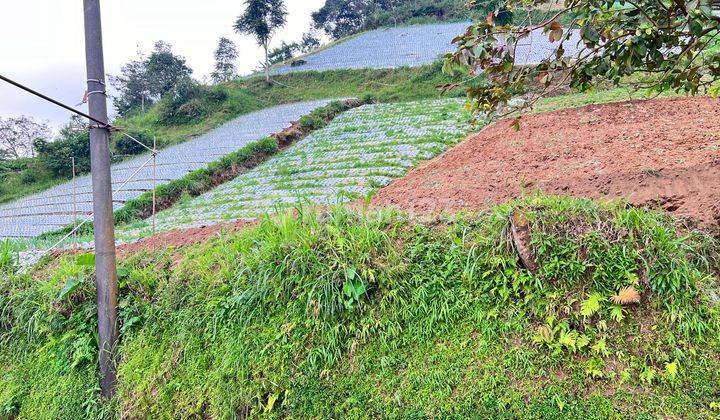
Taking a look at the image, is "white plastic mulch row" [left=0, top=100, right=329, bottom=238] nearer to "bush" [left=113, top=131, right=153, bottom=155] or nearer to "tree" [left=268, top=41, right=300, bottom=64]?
"bush" [left=113, top=131, right=153, bottom=155]

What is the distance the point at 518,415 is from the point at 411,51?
59.5ft

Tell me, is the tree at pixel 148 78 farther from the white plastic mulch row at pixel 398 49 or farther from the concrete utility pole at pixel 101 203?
the concrete utility pole at pixel 101 203

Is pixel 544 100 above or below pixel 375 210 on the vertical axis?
above

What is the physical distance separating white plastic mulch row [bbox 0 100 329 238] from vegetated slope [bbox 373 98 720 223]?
16.5 feet

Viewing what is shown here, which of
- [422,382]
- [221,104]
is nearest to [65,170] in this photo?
[221,104]

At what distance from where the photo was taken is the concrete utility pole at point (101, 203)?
2820mm

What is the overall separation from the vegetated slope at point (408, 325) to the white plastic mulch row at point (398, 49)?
1311 cm

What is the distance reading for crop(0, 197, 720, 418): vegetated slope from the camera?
2.01m

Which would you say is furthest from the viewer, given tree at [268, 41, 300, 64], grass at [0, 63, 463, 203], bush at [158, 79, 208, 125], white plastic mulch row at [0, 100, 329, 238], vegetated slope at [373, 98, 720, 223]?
tree at [268, 41, 300, 64]

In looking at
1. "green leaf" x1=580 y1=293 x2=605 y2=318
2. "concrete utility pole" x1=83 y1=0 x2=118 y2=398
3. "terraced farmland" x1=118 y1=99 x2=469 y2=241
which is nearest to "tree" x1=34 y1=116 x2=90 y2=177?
"terraced farmland" x1=118 y1=99 x2=469 y2=241

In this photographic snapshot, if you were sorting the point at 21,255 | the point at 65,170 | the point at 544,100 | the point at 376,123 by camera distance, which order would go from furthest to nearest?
the point at 65,170, the point at 376,123, the point at 544,100, the point at 21,255

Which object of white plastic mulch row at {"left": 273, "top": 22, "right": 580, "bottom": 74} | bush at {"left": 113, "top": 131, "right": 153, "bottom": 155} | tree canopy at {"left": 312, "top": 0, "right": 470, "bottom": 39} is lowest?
bush at {"left": 113, "top": 131, "right": 153, "bottom": 155}

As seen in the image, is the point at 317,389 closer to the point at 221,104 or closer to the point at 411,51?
the point at 221,104

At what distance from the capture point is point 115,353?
2992 millimetres
